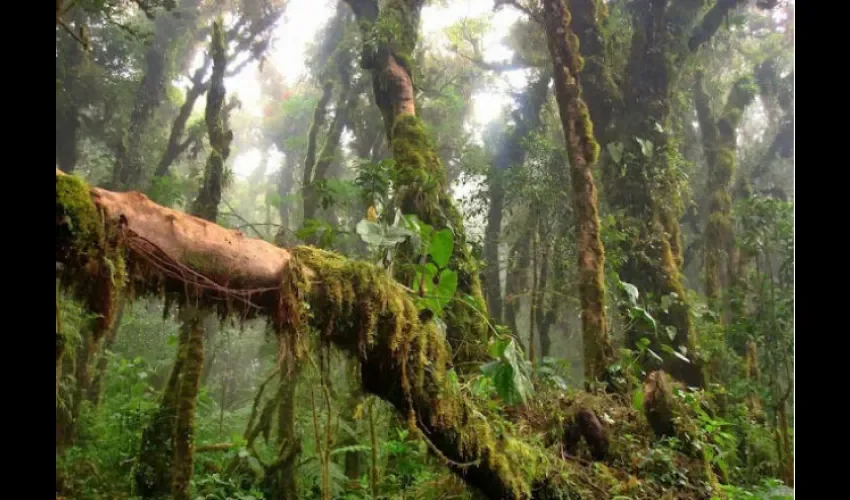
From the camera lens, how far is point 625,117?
9.88 meters

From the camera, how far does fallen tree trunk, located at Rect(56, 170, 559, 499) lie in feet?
6.56

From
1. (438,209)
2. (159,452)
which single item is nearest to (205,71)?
(438,209)

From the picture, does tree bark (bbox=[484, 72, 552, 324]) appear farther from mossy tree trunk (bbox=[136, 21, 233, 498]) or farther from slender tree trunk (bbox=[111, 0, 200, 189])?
slender tree trunk (bbox=[111, 0, 200, 189])

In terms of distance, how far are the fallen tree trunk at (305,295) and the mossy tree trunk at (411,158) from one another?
1.12 m

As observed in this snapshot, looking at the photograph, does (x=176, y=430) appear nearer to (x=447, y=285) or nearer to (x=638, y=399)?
(x=447, y=285)

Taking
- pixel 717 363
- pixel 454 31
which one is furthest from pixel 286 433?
pixel 454 31

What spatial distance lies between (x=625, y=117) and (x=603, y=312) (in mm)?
5662

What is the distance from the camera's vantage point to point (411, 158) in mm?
6367

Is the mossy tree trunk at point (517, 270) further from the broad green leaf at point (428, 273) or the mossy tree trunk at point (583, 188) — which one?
the broad green leaf at point (428, 273)

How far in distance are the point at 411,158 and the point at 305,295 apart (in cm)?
396
